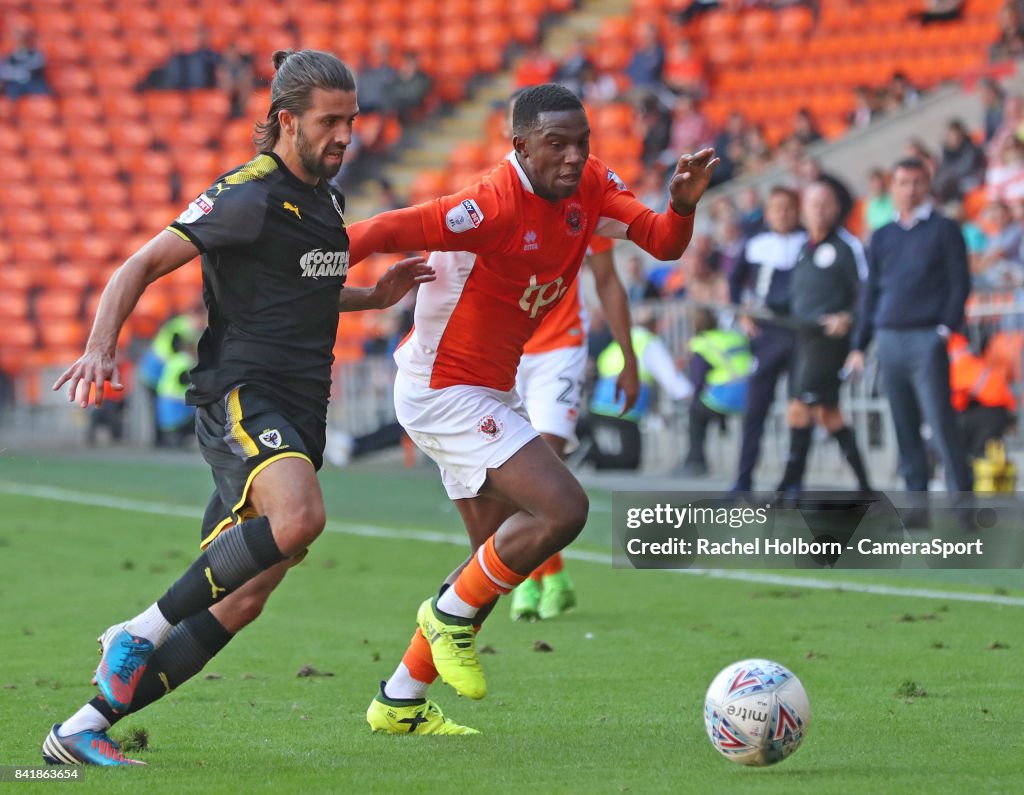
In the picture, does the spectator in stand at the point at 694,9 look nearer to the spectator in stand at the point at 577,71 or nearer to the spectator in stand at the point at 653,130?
the spectator in stand at the point at 577,71

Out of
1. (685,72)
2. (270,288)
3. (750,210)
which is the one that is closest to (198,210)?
(270,288)

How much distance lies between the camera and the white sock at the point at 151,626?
5121mm

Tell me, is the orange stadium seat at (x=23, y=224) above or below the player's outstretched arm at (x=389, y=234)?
below

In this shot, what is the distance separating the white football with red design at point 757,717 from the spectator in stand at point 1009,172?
37.2 ft

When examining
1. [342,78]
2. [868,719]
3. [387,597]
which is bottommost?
[387,597]

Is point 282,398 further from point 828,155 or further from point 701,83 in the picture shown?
point 701,83

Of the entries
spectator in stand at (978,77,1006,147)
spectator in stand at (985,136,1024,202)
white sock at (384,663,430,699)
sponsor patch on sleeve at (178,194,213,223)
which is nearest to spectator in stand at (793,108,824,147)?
spectator in stand at (978,77,1006,147)

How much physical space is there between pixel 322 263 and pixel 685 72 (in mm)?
18128

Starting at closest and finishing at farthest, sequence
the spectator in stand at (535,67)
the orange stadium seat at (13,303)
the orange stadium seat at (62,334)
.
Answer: the spectator in stand at (535,67), the orange stadium seat at (62,334), the orange stadium seat at (13,303)

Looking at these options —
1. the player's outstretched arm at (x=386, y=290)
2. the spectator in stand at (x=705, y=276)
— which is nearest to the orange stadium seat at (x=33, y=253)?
the spectator in stand at (x=705, y=276)

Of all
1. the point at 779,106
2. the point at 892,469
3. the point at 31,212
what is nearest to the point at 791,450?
the point at 892,469

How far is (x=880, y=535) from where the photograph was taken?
1137 centimetres

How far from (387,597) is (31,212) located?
19.6m

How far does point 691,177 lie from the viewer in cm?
579
